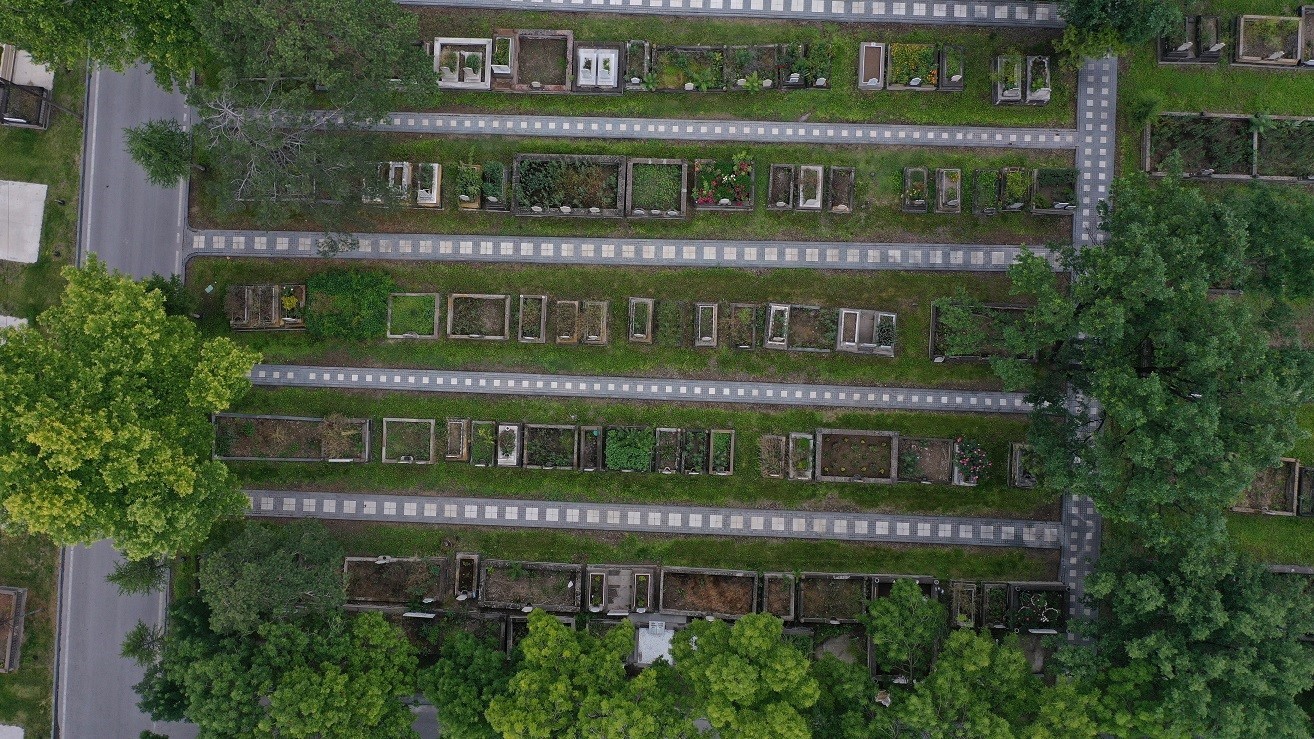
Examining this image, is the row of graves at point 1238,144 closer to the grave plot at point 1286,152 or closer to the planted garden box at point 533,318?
the grave plot at point 1286,152

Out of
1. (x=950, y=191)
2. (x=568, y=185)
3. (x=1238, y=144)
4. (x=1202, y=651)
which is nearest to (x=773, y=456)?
(x=950, y=191)

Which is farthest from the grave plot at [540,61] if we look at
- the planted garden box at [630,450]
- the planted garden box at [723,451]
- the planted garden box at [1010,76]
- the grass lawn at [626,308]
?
the planted garden box at [1010,76]

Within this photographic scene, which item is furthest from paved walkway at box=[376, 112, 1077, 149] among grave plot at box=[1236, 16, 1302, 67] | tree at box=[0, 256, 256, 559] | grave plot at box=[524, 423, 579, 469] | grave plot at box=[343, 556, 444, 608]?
grave plot at box=[343, 556, 444, 608]

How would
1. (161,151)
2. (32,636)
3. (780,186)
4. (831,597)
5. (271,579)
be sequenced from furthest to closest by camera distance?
(32,636)
(780,186)
(831,597)
(161,151)
(271,579)

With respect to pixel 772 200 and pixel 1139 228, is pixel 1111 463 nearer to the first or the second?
pixel 1139 228

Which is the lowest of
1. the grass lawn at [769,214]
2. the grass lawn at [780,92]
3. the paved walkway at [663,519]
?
the paved walkway at [663,519]

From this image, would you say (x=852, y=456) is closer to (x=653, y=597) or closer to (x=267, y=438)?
(x=653, y=597)
